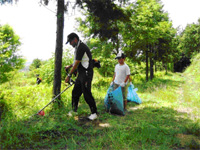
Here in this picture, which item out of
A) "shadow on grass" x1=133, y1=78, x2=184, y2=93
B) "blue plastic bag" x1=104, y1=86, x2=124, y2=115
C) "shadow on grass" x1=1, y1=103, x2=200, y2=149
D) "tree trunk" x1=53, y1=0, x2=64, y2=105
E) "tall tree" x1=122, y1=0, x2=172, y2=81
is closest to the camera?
"shadow on grass" x1=1, y1=103, x2=200, y2=149

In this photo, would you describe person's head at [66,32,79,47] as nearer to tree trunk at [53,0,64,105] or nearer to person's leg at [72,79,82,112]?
person's leg at [72,79,82,112]

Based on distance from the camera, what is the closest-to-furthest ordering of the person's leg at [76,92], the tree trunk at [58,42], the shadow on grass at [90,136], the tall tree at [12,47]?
the shadow on grass at [90,136], the person's leg at [76,92], the tree trunk at [58,42], the tall tree at [12,47]

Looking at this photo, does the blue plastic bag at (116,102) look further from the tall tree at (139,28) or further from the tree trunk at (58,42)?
the tall tree at (139,28)

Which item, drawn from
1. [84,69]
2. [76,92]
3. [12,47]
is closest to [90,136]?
[76,92]

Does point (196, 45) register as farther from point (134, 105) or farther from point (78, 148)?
point (78, 148)

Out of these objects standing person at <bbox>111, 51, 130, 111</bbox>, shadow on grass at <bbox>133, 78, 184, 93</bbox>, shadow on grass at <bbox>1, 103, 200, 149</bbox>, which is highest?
standing person at <bbox>111, 51, 130, 111</bbox>

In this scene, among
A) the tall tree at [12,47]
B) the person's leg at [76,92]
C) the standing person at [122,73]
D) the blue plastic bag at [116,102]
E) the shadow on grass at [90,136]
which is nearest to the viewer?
the shadow on grass at [90,136]

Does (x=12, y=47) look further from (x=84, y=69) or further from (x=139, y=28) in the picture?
(x=84, y=69)

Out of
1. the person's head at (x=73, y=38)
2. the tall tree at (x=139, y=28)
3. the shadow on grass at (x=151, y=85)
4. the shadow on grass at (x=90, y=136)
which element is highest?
the tall tree at (x=139, y=28)


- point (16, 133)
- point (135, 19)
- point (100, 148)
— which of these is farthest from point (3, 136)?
point (135, 19)

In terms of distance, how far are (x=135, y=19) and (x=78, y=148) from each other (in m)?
10.2

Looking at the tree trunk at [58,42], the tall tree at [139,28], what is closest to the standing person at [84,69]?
the tree trunk at [58,42]

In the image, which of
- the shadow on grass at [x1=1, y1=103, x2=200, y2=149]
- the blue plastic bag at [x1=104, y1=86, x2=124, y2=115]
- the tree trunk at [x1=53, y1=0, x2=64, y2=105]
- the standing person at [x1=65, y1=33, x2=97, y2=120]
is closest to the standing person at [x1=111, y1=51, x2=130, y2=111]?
the blue plastic bag at [x1=104, y1=86, x2=124, y2=115]

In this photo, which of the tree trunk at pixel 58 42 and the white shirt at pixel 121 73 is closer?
the white shirt at pixel 121 73
